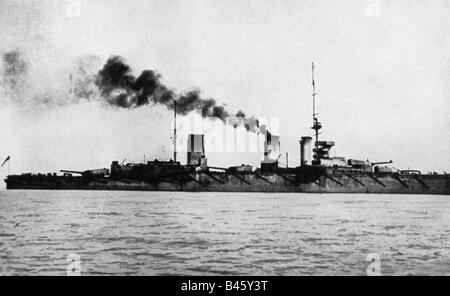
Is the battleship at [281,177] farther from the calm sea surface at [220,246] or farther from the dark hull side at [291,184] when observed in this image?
the calm sea surface at [220,246]

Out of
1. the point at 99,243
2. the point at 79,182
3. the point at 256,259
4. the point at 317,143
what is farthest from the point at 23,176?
the point at 256,259

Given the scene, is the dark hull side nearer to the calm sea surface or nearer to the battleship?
the battleship

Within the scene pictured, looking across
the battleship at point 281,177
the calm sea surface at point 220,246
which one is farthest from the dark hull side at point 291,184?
the calm sea surface at point 220,246

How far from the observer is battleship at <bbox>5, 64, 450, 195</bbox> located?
167 ft

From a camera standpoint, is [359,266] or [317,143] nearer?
[359,266]

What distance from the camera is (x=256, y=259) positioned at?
33.8 feet

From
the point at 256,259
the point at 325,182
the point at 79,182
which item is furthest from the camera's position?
the point at 79,182

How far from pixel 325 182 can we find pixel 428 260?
40313 millimetres

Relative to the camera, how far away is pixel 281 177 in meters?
51.8

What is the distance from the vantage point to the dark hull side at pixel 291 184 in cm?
5084

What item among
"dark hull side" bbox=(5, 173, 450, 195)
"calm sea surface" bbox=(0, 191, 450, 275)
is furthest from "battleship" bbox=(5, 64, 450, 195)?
"calm sea surface" bbox=(0, 191, 450, 275)

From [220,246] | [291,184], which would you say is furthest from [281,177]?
[220,246]
